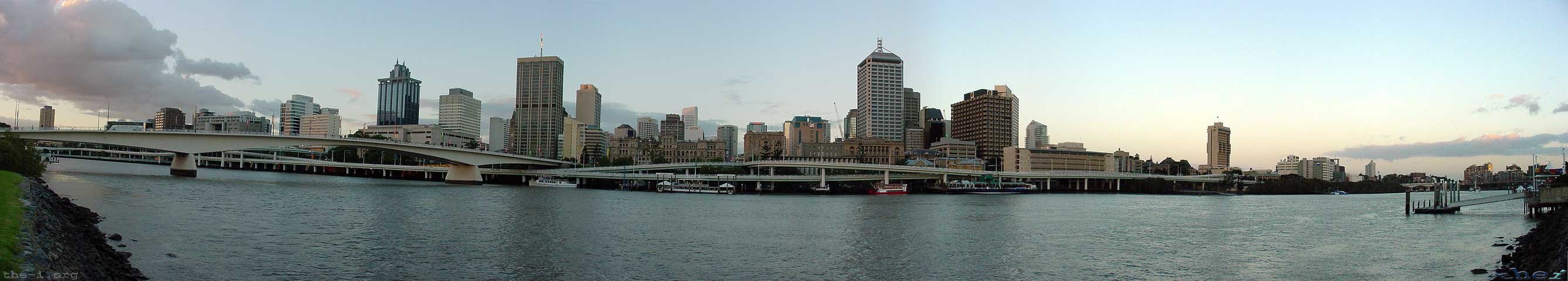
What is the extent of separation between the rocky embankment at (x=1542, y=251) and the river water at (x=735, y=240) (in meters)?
1.16

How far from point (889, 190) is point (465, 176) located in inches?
2525

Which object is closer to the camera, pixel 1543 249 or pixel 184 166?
pixel 1543 249

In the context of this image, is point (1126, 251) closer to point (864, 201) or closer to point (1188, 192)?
point (864, 201)

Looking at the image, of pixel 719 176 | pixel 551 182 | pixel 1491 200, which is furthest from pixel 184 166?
pixel 1491 200

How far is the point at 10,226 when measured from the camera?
23531 mm

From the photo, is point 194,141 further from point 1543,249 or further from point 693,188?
point 1543,249

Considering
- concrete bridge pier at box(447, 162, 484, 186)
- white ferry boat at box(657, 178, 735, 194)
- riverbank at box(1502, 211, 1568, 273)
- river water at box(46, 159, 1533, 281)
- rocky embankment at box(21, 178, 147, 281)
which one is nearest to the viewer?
rocky embankment at box(21, 178, 147, 281)

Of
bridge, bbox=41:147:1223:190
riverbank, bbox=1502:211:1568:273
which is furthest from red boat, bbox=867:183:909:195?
riverbank, bbox=1502:211:1568:273

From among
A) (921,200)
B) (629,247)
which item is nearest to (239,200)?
(629,247)

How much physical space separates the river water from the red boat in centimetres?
4310

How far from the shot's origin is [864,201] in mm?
92000

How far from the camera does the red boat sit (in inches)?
4823

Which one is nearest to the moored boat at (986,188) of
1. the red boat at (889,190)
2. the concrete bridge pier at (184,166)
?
the red boat at (889,190)

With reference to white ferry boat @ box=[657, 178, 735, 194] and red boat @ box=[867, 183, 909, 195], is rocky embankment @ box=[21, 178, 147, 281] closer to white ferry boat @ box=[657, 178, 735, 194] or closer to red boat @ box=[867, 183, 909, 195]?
white ferry boat @ box=[657, 178, 735, 194]
